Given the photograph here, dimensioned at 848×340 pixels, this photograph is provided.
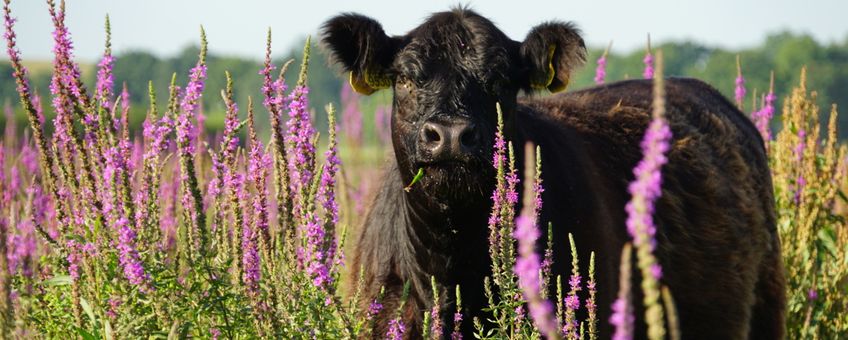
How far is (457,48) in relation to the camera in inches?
173

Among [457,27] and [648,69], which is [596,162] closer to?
[457,27]

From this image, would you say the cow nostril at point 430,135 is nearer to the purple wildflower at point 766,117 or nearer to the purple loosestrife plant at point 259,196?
the purple loosestrife plant at point 259,196

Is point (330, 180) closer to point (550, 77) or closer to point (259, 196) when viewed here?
point (259, 196)

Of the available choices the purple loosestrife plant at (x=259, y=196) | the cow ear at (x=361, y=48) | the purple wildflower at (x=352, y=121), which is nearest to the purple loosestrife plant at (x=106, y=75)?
the purple loosestrife plant at (x=259, y=196)

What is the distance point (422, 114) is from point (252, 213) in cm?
96

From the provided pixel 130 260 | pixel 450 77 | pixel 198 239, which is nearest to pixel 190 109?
pixel 198 239

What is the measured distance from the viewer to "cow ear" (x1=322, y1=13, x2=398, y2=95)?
4684 millimetres

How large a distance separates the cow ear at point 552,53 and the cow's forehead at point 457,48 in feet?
0.41

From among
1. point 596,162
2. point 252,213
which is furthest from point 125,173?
point 596,162

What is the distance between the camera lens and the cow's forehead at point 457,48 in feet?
14.2

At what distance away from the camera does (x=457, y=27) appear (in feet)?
14.9

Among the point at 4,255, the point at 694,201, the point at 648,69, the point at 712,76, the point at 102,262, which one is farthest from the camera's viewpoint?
the point at 712,76

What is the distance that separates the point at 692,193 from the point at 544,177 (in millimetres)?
1744

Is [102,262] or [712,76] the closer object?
[102,262]
